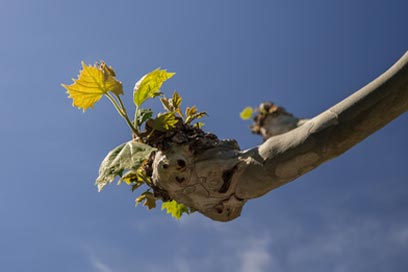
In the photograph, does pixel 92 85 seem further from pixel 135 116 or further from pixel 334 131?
pixel 334 131

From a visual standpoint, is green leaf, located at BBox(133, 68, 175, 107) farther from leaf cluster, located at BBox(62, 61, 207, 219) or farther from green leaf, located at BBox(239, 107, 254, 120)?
green leaf, located at BBox(239, 107, 254, 120)

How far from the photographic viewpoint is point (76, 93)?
3768mm

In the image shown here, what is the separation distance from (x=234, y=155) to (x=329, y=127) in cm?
75

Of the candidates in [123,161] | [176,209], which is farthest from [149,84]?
[176,209]

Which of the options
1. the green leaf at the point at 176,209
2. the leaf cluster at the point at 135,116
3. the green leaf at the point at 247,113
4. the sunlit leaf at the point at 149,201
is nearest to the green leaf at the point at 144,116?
the leaf cluster at the point at 135,116

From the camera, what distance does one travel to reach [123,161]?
10.7 feet

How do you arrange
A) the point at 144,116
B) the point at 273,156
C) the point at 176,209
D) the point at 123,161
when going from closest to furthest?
1. the point at 273,156
2. the point at 123,161
3. the point at 144,116
4. the point at 176,209

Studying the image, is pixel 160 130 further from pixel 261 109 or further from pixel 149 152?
pixel 261 109

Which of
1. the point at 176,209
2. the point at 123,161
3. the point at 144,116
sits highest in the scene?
the point at 144,116

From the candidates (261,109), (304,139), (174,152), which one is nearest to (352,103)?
(304,139)

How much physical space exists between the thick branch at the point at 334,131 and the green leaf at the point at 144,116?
104cm

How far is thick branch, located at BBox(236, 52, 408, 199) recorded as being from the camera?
2424 millimetres

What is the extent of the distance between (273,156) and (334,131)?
0.39 metres

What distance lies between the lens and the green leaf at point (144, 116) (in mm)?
3576
